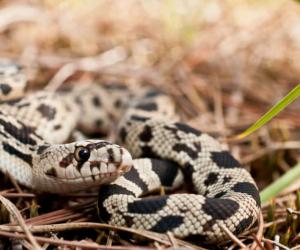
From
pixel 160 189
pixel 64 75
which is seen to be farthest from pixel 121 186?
pixel 64 75

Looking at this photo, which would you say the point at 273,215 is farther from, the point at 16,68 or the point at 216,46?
the point at 216,46

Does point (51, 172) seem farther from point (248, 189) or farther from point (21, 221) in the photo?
point (248, 189)

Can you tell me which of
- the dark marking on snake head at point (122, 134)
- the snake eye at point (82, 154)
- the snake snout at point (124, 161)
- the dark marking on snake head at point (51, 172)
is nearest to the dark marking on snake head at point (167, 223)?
the snake snout at point (124, 161)

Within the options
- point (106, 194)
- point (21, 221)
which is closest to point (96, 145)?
point (106, 194)

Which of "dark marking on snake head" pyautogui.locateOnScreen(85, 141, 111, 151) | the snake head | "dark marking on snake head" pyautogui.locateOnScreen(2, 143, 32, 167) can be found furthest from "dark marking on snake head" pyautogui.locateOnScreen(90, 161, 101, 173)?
"dark marking on snake head" pyautogui.locateOnScreen(2, 143, 32, 167)

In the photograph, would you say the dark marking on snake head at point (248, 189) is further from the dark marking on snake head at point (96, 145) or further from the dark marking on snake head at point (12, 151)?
the dark marking on snake head at point (12, 151)

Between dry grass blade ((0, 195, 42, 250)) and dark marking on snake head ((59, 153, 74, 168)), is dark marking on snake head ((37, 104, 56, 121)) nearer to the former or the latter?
dark marking on snake head ((59, 153, 74, 168))

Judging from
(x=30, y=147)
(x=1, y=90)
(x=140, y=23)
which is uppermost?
(x=140, y=23)
